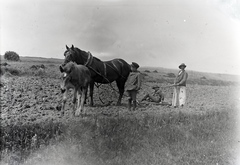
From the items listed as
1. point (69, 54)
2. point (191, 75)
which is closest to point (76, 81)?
point (69, 54)

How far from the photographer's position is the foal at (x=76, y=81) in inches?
154

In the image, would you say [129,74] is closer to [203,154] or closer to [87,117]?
[87,117]

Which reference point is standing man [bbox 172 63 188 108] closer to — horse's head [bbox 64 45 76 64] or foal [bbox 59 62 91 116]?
foal [bbox 59 62 91 116]

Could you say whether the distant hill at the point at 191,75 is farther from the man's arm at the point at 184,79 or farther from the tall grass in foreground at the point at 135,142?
the tall grass in foreground at the point at 135,142

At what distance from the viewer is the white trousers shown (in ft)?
17.3

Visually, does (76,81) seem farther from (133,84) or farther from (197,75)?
(197,75)

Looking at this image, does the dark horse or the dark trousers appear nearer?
the dark horse

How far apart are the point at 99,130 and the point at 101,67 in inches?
59.9

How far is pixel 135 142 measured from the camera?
408 centimetres

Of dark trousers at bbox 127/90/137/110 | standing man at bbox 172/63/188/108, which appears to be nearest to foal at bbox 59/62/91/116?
dark trousers at bbox 127/90/137/110

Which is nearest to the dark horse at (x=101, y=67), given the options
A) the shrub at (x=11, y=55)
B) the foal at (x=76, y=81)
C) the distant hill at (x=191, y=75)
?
the foal at (x=76, y=81)

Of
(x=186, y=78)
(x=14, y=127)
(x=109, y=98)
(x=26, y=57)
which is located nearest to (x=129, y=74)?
(x=109, y=98)

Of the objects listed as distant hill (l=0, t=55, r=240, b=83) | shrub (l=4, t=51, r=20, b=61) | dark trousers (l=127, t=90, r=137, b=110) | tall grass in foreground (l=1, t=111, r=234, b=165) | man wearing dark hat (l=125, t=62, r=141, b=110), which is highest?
shrub (l=4, t=51, r=20, b=61)

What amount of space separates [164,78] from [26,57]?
9.89 ft
